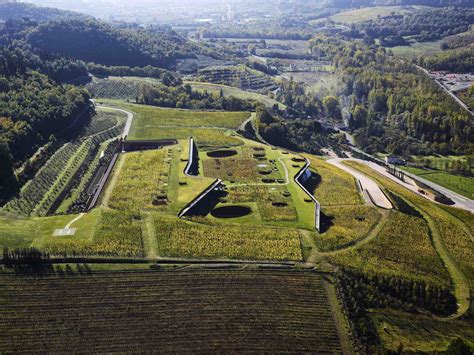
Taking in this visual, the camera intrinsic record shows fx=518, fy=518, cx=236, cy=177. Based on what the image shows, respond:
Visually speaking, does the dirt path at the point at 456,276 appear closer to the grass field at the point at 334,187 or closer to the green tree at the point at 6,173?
the grass field at the point at 334,187

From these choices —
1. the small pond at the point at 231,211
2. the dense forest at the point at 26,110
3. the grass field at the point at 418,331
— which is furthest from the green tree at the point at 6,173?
→ the grass field at the point at 418,331

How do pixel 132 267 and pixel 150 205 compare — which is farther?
pixel 150 205

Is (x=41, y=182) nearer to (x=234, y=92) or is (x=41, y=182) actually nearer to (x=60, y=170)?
(x=60, y=170)

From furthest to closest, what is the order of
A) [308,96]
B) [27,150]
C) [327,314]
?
[308,96] → [27,150] → [327,314]

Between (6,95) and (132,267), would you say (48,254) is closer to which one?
(132,267)

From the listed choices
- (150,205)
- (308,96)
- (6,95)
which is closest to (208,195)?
(150,205)

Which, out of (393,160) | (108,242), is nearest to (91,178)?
(108,242)
